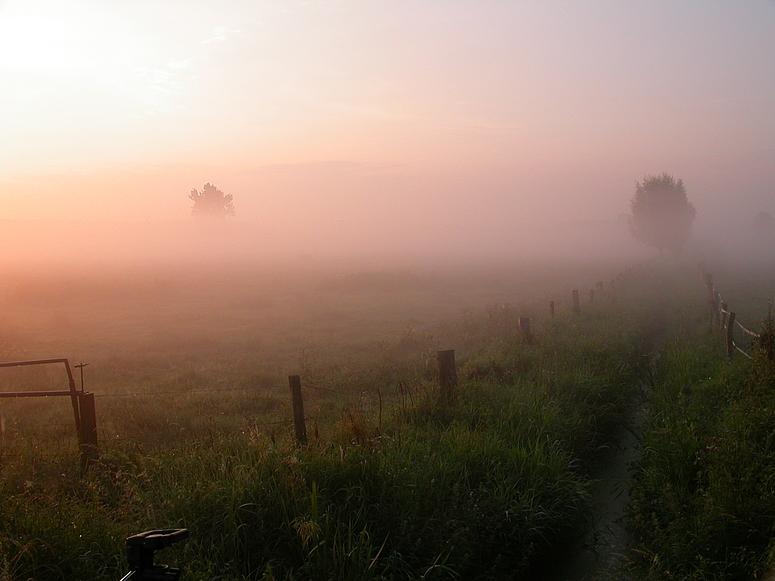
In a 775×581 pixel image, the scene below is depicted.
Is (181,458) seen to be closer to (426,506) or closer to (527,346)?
(426,506)

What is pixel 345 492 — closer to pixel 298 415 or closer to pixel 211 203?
pixel 298 415

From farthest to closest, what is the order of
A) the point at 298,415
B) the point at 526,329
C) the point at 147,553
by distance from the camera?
1. the point at 526,329
2. the point at 298,415
3. the point at 147,553

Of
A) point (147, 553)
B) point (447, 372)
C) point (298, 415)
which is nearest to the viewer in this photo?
point (147, 553)

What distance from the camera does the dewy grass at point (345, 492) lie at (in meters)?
4.98

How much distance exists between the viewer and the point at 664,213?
6681 centimetres

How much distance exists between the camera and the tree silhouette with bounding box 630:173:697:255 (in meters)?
66.5

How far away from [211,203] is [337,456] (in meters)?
119

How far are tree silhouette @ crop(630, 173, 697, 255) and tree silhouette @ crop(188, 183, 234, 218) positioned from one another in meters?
83.9

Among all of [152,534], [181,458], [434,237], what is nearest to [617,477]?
[181,458]

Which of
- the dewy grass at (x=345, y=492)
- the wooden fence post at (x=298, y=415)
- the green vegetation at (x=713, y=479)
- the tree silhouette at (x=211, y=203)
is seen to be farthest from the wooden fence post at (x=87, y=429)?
the tree silhouette at (x=211, y=203)

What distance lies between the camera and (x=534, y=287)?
42500mm

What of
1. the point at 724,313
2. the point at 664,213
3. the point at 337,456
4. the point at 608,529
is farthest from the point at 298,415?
the point at 664,213

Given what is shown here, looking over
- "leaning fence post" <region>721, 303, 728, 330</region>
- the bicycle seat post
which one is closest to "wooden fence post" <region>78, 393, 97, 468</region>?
the bicycle seat post

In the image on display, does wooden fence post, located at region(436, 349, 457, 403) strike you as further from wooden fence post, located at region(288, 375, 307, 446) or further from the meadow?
wooden fence post, located at region(288, 375, 307, 446)
